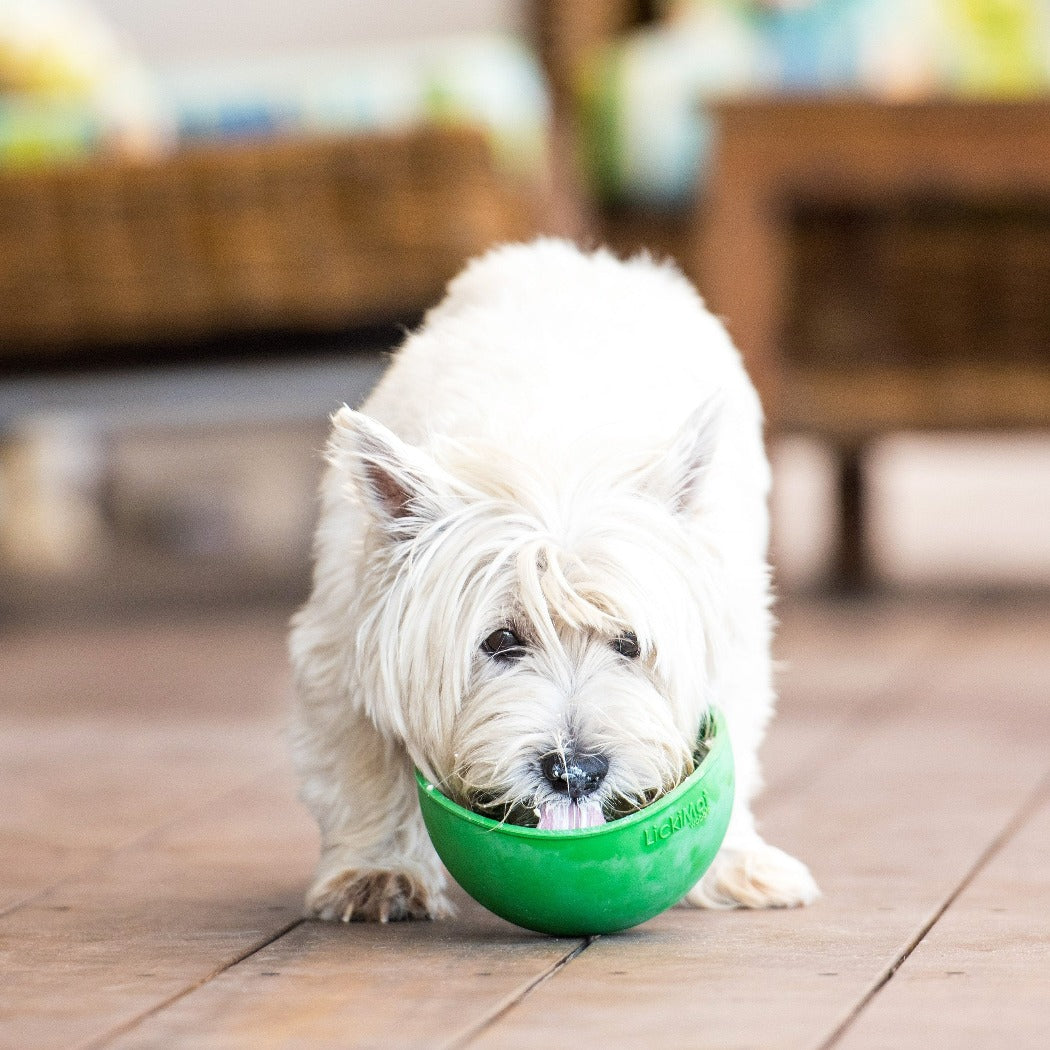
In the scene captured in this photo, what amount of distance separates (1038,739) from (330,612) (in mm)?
1638

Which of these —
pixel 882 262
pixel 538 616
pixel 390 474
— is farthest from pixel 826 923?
pixel 882 262

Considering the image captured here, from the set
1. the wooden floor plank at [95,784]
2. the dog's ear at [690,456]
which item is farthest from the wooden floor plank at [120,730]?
the dog's ear at [690,456]

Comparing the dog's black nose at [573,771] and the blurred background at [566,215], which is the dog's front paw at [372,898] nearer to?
the dog's black nose at [573,771]

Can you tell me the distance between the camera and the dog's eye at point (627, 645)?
209 centimetres

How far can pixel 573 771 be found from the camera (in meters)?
2.03

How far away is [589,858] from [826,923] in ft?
1.17

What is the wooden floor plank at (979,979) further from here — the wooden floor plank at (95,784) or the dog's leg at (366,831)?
the wooden floor plank at (95,784)

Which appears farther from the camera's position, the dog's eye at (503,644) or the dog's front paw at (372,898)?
the dog's front paw at (372,898)

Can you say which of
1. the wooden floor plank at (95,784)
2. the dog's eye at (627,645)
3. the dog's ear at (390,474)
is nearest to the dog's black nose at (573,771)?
the dog's eye at (627,645)

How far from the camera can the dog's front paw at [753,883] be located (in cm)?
237

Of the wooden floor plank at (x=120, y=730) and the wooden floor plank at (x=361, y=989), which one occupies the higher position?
the wooden floor plank at (x=361, y=989)

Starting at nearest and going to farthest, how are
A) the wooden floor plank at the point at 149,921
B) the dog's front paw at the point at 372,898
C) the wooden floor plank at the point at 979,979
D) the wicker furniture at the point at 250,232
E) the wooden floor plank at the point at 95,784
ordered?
the wooden floor plank at the point at 979,979 → the wooden floor plank at the point at 149,921 → the dog's front paw at the point at 372,898 → the wooden floor plank at the point at 95,784 → the wicker furniture at the point at 250,232

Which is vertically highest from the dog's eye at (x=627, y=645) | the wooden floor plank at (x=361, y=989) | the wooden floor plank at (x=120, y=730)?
the dog's eye at (x=627, y=645)

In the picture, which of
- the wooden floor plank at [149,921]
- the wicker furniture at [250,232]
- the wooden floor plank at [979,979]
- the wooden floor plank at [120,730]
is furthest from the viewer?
the wicker furniture at [250,232]
